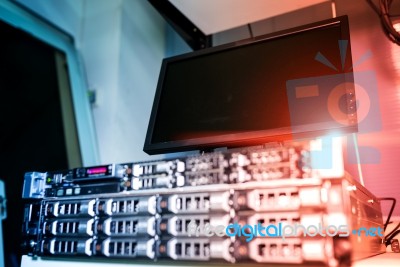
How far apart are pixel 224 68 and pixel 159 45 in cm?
95

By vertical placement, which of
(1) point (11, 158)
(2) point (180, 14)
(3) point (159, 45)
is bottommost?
(1) point (11, 158)

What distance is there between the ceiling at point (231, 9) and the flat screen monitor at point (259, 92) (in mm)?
253

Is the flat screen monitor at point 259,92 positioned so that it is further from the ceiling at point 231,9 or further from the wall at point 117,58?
the wall at point 117,58

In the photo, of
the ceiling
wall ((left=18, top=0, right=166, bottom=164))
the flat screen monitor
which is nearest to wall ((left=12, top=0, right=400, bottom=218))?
wall ((left=18, top=0, right=166, bottom=164))

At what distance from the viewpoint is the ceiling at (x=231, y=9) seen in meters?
1.10

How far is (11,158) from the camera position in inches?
52.5

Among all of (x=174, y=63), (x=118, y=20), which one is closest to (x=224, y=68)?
(x=174, y=63)

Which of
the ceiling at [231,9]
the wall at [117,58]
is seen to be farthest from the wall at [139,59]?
the ceiling at [231,9]

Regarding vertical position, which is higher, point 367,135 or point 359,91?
point 359,91

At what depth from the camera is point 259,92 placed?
0.82 meters

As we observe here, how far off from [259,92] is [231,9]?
457 millimetres

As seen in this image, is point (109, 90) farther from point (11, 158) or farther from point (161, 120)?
point (161, 120)

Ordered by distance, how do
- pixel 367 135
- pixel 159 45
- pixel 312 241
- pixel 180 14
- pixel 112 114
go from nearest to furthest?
pixel 312 241, pixel 367 135, pixel 180 14, pixel 112 114, pixel 159 45

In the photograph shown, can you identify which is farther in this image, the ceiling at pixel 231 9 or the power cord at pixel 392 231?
the ceiling at pixel 231 9
